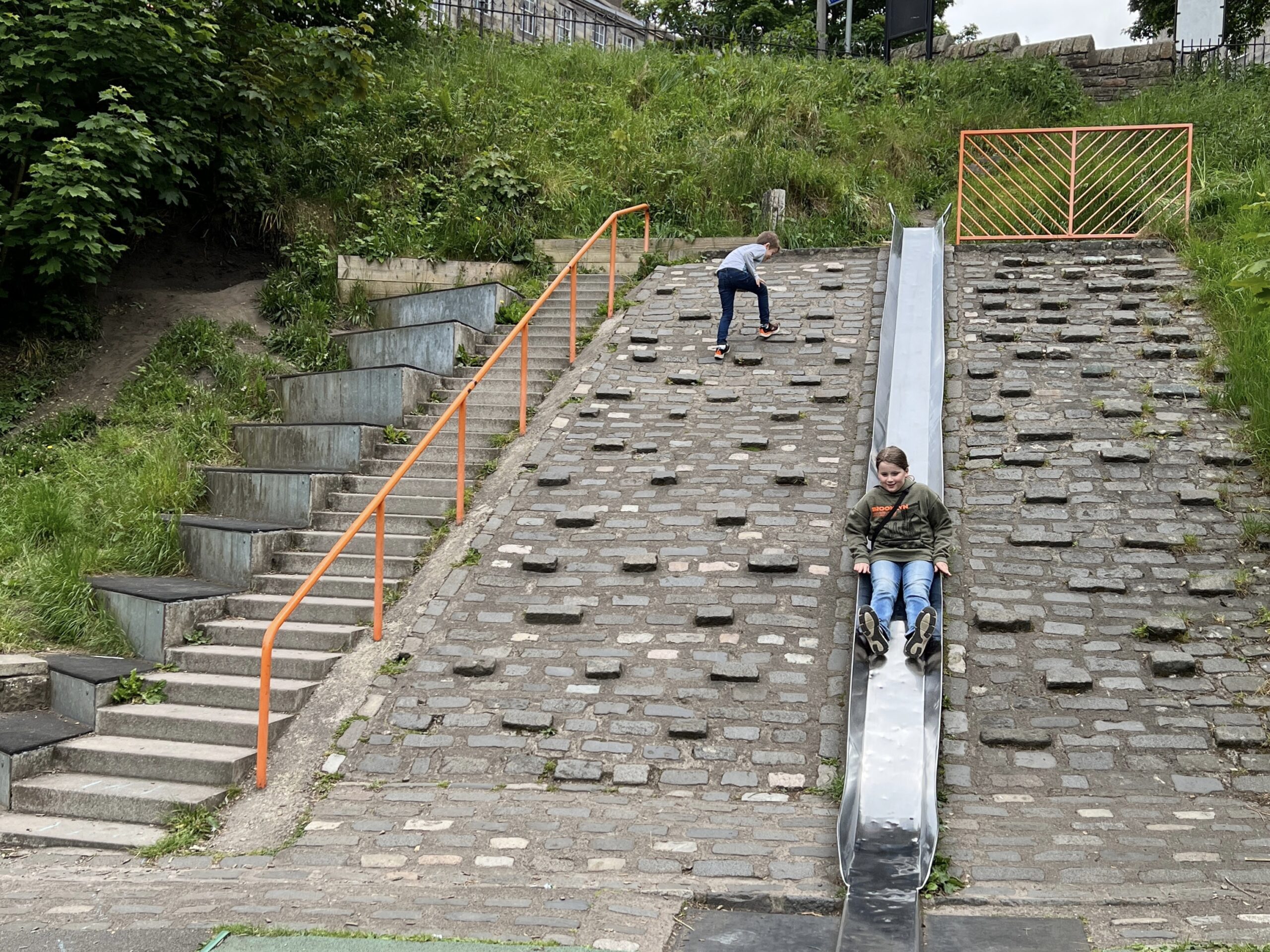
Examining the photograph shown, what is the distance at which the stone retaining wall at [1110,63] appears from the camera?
1936 cm

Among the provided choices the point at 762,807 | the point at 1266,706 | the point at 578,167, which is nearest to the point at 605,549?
the point at 762,807

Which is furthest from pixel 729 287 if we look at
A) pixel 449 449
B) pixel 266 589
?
pixel 266 589

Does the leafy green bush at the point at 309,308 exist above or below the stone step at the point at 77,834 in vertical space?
above

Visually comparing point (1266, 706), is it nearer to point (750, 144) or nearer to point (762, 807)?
point (762, 807)

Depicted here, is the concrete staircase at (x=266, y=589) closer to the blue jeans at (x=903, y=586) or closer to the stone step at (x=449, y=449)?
the stone step at (x=449, y=449)

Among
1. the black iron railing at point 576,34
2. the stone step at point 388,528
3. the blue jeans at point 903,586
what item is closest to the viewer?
the blue jeans at point 903,586

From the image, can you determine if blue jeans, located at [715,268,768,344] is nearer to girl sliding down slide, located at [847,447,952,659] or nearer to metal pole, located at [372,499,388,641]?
girl sliding down slide, located at [847,447,952,659]

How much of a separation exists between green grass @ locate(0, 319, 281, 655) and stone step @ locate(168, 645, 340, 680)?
0.60 m

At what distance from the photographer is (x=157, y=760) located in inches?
249

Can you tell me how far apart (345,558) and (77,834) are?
2872mm

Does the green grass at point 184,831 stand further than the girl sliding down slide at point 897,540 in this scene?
No

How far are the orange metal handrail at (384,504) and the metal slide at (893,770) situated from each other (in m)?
3.15

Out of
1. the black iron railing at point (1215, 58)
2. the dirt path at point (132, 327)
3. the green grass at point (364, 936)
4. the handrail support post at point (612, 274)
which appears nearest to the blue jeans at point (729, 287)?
A: the handrail support post at point (612, 274)

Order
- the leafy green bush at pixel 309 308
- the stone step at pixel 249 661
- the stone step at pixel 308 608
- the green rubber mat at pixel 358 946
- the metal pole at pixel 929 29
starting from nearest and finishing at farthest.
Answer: the green rubber mat at pixel 358 946 → the stone step at pixel 249 661 → the stone step at pixel 308 608 → the leafy green bush at pixel 309 308 → the metal pole at pixel 929 29
